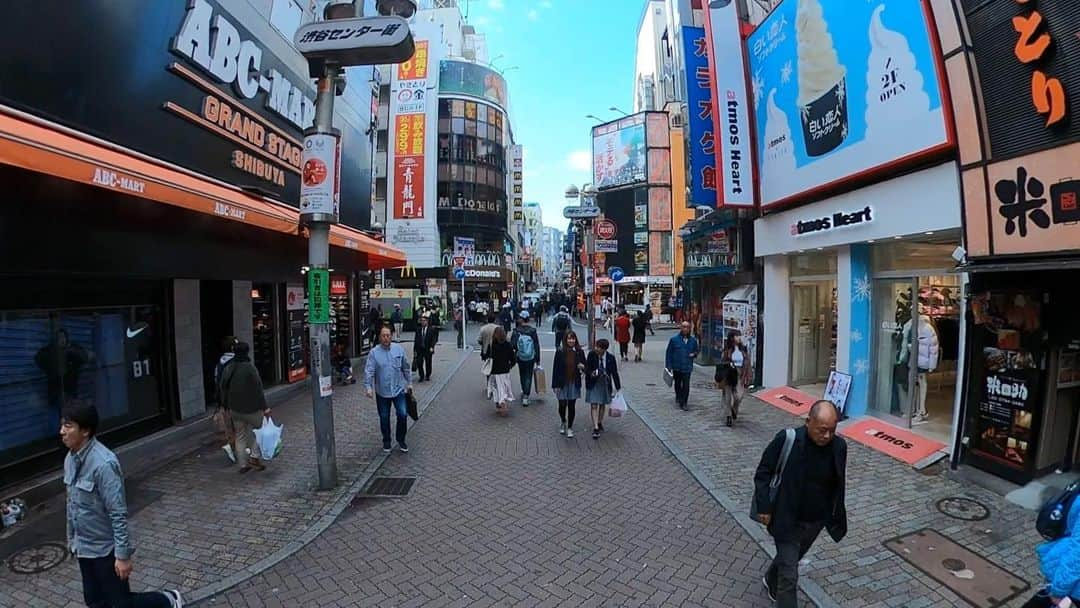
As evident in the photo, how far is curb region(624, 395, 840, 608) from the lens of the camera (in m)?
3.92

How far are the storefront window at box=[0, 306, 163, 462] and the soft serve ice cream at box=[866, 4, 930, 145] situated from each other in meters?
11.2

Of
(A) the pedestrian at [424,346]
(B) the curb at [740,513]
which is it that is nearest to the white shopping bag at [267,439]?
(B) the curb at [740,513]

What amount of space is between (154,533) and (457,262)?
15.8m

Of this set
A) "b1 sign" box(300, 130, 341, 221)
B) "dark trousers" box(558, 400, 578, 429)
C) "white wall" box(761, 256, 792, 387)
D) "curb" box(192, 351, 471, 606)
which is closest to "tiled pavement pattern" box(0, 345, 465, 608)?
"curb" box(192, 351, 471, 606)

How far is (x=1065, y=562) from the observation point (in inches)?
102

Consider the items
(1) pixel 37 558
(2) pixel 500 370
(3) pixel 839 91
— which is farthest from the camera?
(2) pixel 500 370

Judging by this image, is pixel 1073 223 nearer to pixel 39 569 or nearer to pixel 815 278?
pixel 815 278

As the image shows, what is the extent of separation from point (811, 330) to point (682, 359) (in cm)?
345

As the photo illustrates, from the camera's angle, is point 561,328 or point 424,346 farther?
point 424,346

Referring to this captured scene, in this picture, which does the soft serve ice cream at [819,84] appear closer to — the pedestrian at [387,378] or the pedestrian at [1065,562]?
the pedestrian at [1065,562]

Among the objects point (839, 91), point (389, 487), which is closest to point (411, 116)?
point (839, 91)

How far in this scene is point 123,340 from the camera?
24.1ft

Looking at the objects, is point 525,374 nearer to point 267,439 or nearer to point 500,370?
point 500,370

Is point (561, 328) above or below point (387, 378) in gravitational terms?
above
